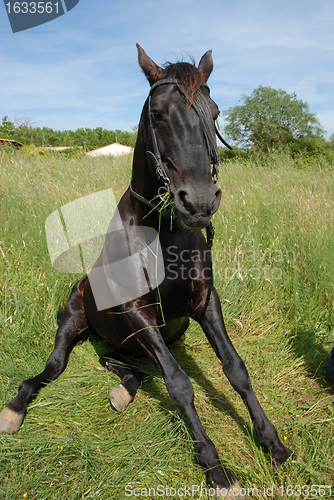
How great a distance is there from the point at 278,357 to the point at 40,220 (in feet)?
12.8

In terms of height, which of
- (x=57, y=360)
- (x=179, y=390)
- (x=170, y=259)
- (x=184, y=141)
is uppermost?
(x=184, y=141)

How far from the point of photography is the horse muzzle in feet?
5.59

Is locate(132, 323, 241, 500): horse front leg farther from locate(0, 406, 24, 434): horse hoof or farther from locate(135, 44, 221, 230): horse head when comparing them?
locate(0, 406, 24, 434): horse hoof

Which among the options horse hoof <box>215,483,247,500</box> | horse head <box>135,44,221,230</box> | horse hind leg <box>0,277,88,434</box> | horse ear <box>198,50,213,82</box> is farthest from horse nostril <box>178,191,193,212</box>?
horse hind leg <box>0,277,88,434</box>

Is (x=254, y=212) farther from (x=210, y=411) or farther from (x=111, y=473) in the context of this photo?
(x=111, y=473)

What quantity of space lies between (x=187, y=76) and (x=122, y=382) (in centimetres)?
240

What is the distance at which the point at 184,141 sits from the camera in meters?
1.86

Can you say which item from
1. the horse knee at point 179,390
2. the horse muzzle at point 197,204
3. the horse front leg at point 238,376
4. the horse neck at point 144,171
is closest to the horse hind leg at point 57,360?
the horse knee at point 179,390

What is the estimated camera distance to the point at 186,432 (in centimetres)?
218

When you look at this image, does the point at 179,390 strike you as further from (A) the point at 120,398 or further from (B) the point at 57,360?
(B) the point at 57,360

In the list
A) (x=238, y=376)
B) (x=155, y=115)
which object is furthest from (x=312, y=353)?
(x=155, y=115)

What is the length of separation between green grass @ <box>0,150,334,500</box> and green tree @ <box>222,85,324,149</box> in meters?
17.7

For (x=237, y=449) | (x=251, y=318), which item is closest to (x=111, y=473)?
(x=237, y=449)

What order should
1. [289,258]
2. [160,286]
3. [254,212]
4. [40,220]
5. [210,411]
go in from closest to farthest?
[160,286], [210,411], [289,258], [40,220], [254,212]
